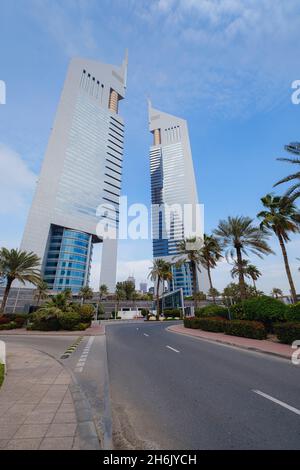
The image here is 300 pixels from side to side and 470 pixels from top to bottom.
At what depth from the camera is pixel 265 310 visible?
642 inches

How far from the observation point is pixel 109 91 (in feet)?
449

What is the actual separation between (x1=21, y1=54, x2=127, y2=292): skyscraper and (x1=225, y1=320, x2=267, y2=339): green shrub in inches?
3054

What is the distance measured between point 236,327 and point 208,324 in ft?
17.3

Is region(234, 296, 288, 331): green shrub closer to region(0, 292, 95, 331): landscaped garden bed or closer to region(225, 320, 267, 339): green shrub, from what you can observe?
region(225, 320, 267, 339): green shrub

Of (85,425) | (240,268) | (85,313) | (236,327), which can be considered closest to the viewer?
(85,425)

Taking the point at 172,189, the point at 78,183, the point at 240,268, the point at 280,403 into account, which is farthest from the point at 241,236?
the point at 172,189

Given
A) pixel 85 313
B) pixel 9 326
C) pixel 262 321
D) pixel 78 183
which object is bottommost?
pixel 9 326

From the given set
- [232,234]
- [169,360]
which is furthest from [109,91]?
[169,360]

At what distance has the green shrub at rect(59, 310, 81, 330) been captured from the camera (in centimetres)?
2434

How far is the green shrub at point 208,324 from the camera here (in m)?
19.8

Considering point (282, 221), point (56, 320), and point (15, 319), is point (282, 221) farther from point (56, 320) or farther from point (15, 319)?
point (15, 319)

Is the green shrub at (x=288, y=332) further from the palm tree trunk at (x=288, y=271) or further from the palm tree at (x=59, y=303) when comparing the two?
the palm tree at (x=59, y=303)

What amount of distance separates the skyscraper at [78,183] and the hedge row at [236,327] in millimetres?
73304
